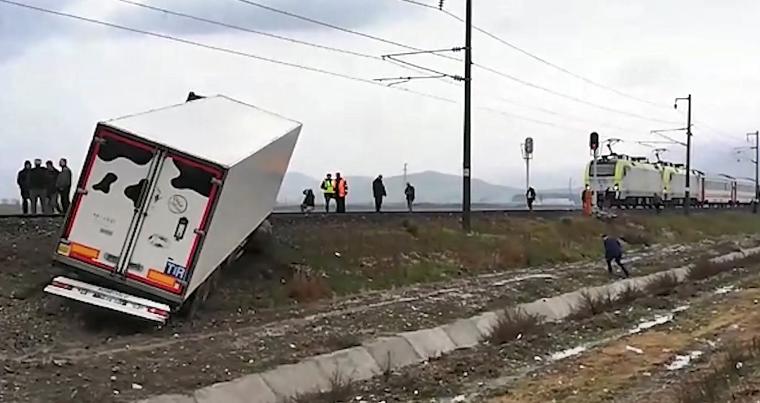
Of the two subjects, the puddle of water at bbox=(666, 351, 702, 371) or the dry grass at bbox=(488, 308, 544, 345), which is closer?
the puddle of water at bbox=(666, 351, 702, 371)

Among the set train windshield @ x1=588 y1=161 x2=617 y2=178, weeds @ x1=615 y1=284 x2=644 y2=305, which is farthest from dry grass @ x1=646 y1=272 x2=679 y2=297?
train windshield @ x1=588 y1=161 x2=617 y2=178

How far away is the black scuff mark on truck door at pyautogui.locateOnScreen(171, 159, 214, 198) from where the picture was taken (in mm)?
16891

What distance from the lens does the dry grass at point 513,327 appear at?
21.0 m

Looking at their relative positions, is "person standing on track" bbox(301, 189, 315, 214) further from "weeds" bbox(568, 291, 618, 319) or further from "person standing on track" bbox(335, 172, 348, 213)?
"weeds" bbox(568, 291, 618, 319)

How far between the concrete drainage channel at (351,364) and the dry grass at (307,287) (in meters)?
3.23

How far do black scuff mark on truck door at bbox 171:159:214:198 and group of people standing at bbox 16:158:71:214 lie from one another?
10121 mm

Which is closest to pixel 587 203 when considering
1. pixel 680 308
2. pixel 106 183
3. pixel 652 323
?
pixel 680 308

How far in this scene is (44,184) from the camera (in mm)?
26625

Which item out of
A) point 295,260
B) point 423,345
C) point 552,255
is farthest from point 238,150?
point 552,255

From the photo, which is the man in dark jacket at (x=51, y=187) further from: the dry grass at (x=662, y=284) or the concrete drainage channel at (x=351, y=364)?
the dry grass at (x=662, y=284)

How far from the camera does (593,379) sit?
1648 cm

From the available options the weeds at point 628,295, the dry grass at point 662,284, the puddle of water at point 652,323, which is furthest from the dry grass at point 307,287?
the dry grass at point 662,284

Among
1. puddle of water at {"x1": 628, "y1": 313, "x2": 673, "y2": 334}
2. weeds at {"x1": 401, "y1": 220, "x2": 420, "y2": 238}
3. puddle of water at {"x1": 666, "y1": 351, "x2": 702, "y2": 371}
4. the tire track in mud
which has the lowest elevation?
puddle of water at {"x1": 628, "y1": 313, "x2": 673, "y2": 334}

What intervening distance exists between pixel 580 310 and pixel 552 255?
10876mm
